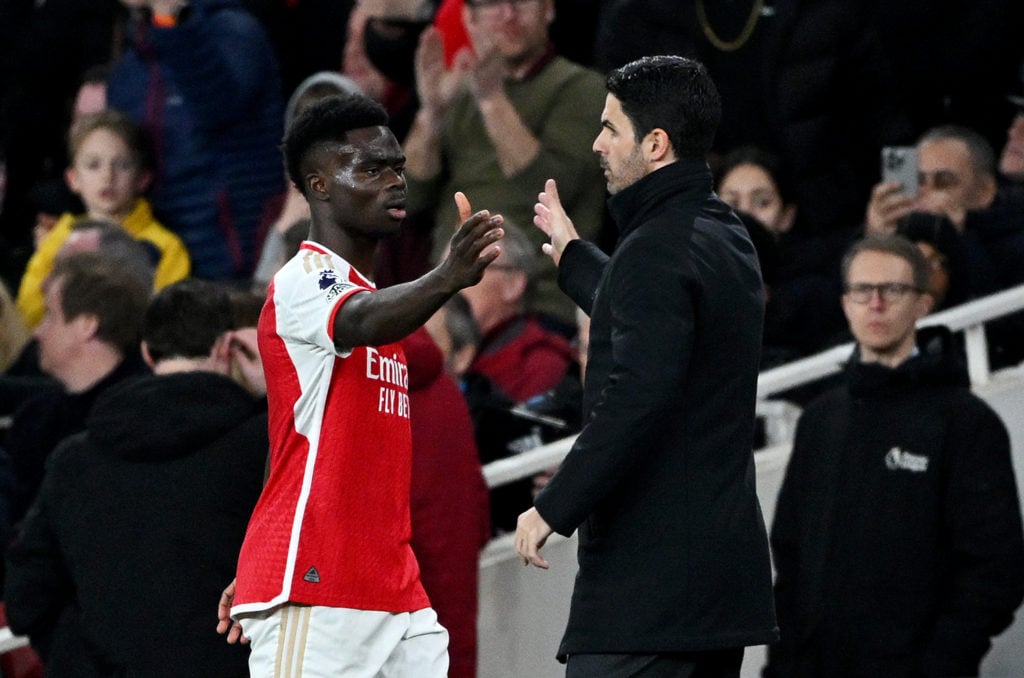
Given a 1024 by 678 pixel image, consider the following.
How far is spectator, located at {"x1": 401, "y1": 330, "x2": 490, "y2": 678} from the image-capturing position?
5.42 metres

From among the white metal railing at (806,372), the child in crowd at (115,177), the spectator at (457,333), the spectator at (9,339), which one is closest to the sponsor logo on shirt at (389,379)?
the white metal railing at (806,372)

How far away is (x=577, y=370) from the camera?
6.64 m

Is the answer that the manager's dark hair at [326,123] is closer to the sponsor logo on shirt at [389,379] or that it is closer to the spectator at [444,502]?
the sponsor logo on shirt at [389,379]

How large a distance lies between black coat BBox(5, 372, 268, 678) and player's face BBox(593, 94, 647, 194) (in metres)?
1.27

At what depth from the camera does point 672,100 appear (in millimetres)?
4188

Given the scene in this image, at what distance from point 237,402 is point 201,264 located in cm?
332

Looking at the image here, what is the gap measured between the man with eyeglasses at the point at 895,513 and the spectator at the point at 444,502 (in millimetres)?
1188

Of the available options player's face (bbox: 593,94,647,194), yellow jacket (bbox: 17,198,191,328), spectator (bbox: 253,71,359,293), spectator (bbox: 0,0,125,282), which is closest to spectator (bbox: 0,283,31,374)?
yellow jacket (bbox: 17,198,191,328)

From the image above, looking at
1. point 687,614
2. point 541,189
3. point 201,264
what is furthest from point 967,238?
point 687,614

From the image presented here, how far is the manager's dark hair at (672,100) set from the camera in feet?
13.8

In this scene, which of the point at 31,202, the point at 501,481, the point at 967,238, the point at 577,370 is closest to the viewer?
the point at 501,481

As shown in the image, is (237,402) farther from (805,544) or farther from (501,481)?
(805,544)

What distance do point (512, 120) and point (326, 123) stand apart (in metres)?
3.30

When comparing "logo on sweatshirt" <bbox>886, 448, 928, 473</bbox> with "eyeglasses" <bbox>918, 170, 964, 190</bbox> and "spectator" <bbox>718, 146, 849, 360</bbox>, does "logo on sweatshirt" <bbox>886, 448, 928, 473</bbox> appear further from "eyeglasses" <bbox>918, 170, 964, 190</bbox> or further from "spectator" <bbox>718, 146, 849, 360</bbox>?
"eyeglasses" <bbox>918, 170, 964, 190</bbox>
